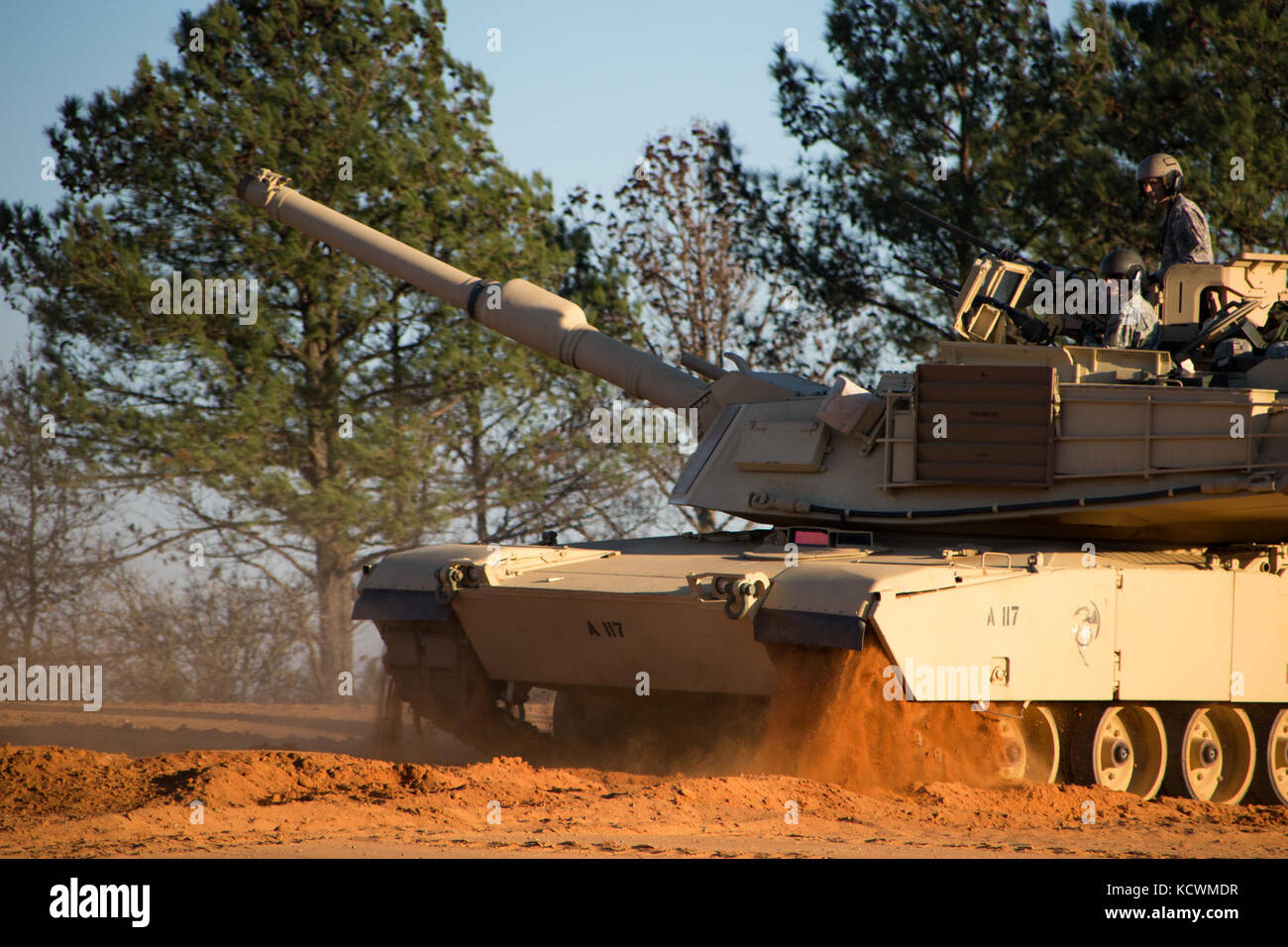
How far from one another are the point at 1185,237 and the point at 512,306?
17.5 ft

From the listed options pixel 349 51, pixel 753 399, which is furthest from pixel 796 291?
pixel 753 399

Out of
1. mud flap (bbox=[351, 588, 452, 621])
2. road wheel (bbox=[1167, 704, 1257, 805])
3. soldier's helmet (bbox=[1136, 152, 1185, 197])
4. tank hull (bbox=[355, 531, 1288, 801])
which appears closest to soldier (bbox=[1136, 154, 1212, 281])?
soldier's helmet (bbox=[1136, 152, 1185, 197])

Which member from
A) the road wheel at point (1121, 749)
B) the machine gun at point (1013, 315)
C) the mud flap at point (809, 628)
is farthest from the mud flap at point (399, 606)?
the machine gun at point (1013, 315)

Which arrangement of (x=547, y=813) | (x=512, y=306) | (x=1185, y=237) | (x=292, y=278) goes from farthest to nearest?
(x=292, y=278), (x=512, y=306), (x=1185, y=237), (x=547, y=813)

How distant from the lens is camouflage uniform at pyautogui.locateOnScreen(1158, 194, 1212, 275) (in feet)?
35.6

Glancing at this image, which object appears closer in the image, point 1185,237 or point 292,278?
point 1185,237

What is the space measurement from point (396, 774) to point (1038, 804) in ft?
12.3

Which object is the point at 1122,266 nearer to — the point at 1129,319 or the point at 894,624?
the point at 1129,319

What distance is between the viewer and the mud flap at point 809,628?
779 cm

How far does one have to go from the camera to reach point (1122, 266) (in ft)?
36.9

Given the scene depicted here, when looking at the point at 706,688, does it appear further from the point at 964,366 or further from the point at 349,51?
the point at 349,51

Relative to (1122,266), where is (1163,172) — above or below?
above

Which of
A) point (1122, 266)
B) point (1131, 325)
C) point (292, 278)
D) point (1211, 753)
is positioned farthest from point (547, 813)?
point (292, 278)

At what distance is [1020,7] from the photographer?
18.2 meters
